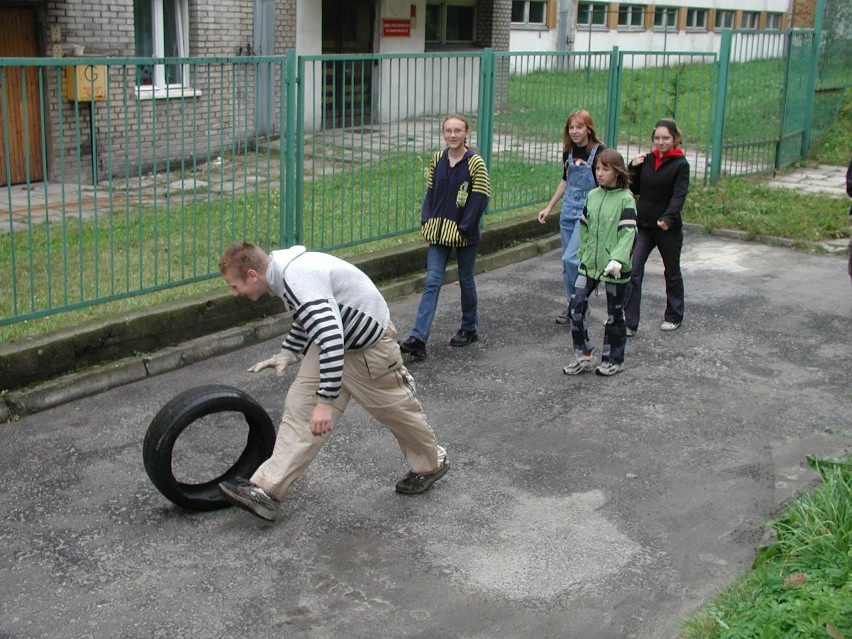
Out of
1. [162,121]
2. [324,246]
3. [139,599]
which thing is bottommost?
[139,599]

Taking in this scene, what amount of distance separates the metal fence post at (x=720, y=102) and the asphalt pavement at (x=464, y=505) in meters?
6.27

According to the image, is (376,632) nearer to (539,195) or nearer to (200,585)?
(200,585)

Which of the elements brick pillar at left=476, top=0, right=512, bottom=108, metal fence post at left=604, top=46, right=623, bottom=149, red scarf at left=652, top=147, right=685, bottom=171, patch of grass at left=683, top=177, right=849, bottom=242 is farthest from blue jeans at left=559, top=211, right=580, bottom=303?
brick pillar at left=476, top=0, right=512, bottom=108

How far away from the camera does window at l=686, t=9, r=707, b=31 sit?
118 feet

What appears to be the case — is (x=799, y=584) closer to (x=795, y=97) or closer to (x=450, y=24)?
(x=795, y=97)

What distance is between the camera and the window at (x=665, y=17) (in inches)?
1355

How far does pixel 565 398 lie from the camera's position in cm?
701

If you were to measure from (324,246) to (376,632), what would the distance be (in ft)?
16.7

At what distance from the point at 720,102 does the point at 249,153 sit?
24.8 ft

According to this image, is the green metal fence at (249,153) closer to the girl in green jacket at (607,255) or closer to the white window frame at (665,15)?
the girl in green jacket at (607,255)

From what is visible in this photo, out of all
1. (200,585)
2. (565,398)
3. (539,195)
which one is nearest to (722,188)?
(539,195)

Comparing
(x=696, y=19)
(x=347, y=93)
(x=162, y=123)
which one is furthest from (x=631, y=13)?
(x=162, y=123)

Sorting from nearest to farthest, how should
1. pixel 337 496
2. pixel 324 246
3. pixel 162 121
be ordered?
pixel 337 496, pixel 162 121, pixel 324 246

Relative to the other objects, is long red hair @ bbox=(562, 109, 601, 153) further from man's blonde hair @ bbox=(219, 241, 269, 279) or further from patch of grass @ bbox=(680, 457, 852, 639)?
man's blonde hair @ bbox=(219, 241, 269, 279)
